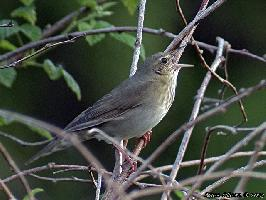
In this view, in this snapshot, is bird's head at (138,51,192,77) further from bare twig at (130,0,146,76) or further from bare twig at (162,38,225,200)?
bare twig at (162,38,225,200)

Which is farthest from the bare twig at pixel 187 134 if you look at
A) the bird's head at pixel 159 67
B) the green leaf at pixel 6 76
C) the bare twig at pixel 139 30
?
the green leaf at pixel 6 76

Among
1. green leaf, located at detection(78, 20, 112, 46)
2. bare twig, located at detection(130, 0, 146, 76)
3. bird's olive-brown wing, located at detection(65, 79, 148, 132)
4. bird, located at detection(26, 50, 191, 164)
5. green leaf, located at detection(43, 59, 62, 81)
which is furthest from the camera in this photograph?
bird's olive-brown wing, located at detection(65, 79, 148, 132)

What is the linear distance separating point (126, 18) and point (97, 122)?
12.4ft

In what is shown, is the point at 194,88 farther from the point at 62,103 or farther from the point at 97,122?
the point at 97,122

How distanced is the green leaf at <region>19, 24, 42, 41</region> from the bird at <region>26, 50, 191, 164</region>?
0.54 meters

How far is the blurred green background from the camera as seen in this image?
8289mm

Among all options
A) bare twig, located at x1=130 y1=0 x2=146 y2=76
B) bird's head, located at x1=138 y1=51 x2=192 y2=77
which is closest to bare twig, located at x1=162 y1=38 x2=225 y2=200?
bare twig, located at x1=130 y1=0 x2=146 y2=76

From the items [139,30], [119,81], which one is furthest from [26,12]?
[119,81]

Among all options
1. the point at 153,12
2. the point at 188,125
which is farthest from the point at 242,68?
the point at 188,125

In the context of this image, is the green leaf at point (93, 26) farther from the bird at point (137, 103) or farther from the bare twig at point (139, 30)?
the bare twig at point (139, 30)

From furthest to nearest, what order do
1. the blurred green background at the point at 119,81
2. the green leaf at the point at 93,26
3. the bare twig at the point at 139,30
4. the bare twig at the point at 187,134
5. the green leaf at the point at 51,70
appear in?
the blurred green background at the point at 119,81 < the green leaf at the point at 93,26 < the green leaf at the point at 51,70 < the bare twig at the point at 139,30 < the bare twig at the point at 187,134

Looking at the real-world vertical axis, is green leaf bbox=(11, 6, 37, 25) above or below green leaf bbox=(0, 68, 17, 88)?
above

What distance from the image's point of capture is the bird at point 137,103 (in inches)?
182

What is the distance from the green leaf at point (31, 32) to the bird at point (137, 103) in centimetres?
54
